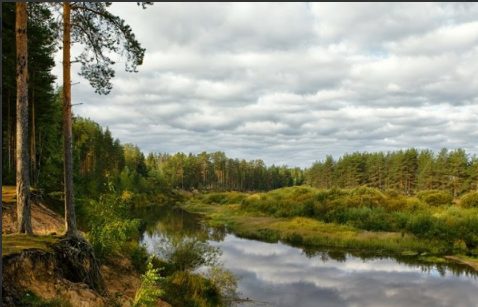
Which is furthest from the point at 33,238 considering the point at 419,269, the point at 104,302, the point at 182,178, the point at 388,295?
the point at 182,178

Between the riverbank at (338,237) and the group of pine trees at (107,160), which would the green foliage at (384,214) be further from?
the group of pine trees at (107,160)

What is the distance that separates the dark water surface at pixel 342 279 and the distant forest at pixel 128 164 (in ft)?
40.2

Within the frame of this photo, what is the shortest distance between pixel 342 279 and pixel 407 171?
8477cm

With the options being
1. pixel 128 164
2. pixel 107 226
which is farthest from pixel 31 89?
pixel 128 164

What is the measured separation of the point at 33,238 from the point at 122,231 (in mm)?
4854

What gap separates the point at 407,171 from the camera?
99312 mm

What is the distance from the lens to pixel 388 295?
22.1 metres

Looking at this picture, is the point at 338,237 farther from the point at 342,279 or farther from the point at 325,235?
the point at 342,279

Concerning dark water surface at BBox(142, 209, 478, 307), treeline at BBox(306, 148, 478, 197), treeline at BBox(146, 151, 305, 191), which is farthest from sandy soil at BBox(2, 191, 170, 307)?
treeline at BBox(146, 151, 305, 191)

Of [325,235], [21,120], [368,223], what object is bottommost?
[325,235]

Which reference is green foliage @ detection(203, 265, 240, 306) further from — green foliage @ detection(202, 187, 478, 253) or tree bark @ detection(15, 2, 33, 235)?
green foliage @ detection(202, 187, 478, 253)

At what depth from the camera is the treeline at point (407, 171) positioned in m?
84.7

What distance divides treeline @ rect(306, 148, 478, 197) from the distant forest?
0.21m

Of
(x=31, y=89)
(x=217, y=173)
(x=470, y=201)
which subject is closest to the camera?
(x=31, y=89)
